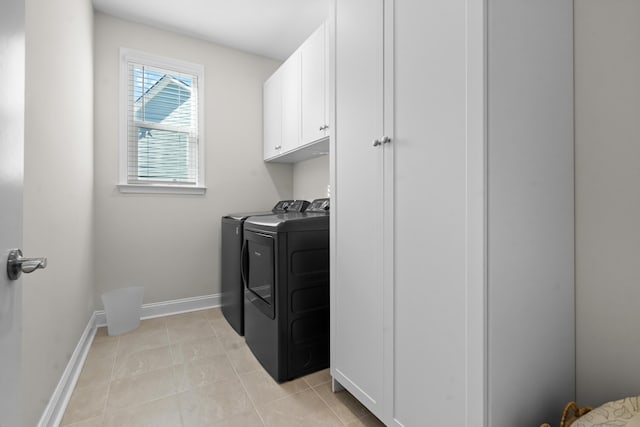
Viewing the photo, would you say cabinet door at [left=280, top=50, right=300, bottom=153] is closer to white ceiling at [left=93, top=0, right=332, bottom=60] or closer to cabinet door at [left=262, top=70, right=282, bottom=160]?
cabinet door at [left=262, top=70, right=282, bottom=160]

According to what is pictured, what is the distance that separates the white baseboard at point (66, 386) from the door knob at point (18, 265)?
111 centimetres

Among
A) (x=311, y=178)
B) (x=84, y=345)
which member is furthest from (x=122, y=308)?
(x=311, y=178)

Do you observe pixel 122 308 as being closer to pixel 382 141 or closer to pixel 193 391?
pixel 193 391

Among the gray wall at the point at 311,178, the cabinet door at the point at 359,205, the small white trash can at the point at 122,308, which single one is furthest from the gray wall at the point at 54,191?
the gray wall at the point at 311,178

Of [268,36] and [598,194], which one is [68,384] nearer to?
[598,194]

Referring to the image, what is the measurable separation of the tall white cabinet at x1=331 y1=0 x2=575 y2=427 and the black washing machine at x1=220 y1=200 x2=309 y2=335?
130cm

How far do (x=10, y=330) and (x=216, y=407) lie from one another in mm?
1178

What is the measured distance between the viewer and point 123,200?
2.65 meters

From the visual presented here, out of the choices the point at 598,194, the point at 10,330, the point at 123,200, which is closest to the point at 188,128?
the point at 123,200

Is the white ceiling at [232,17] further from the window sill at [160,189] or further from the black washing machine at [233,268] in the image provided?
the black washing machine at [233,268]

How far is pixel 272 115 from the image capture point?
3.04 m

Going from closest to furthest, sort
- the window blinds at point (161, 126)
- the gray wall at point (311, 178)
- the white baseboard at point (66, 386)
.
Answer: the white baseboard at point (66, 386)
the window blinds at point (161, 126)
the gray wall at point (311, 178)

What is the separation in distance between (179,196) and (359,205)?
6.94 ft

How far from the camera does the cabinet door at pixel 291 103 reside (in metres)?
2.56
